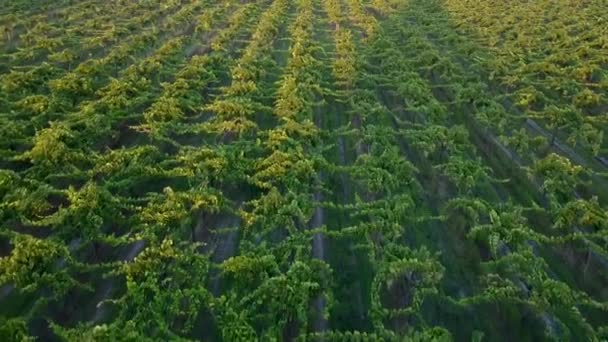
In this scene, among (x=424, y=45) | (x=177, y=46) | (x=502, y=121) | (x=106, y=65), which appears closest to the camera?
(x=502, y=121)

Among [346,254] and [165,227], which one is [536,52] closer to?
[346,254]

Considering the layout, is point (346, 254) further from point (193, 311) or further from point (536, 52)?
point (536, 52)

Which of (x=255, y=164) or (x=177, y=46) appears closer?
(x=255, y=164)

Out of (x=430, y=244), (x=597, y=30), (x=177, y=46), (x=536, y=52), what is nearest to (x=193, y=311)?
(x=430, y=244)

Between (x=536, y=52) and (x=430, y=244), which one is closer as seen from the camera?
(x=430, y=244)

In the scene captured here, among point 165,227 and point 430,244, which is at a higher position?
point 165,227

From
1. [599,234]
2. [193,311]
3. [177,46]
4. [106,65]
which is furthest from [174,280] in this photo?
[177,46]

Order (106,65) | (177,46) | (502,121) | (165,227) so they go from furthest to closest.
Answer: (177,46)
(106,65)
(502,121)
(165,227)
